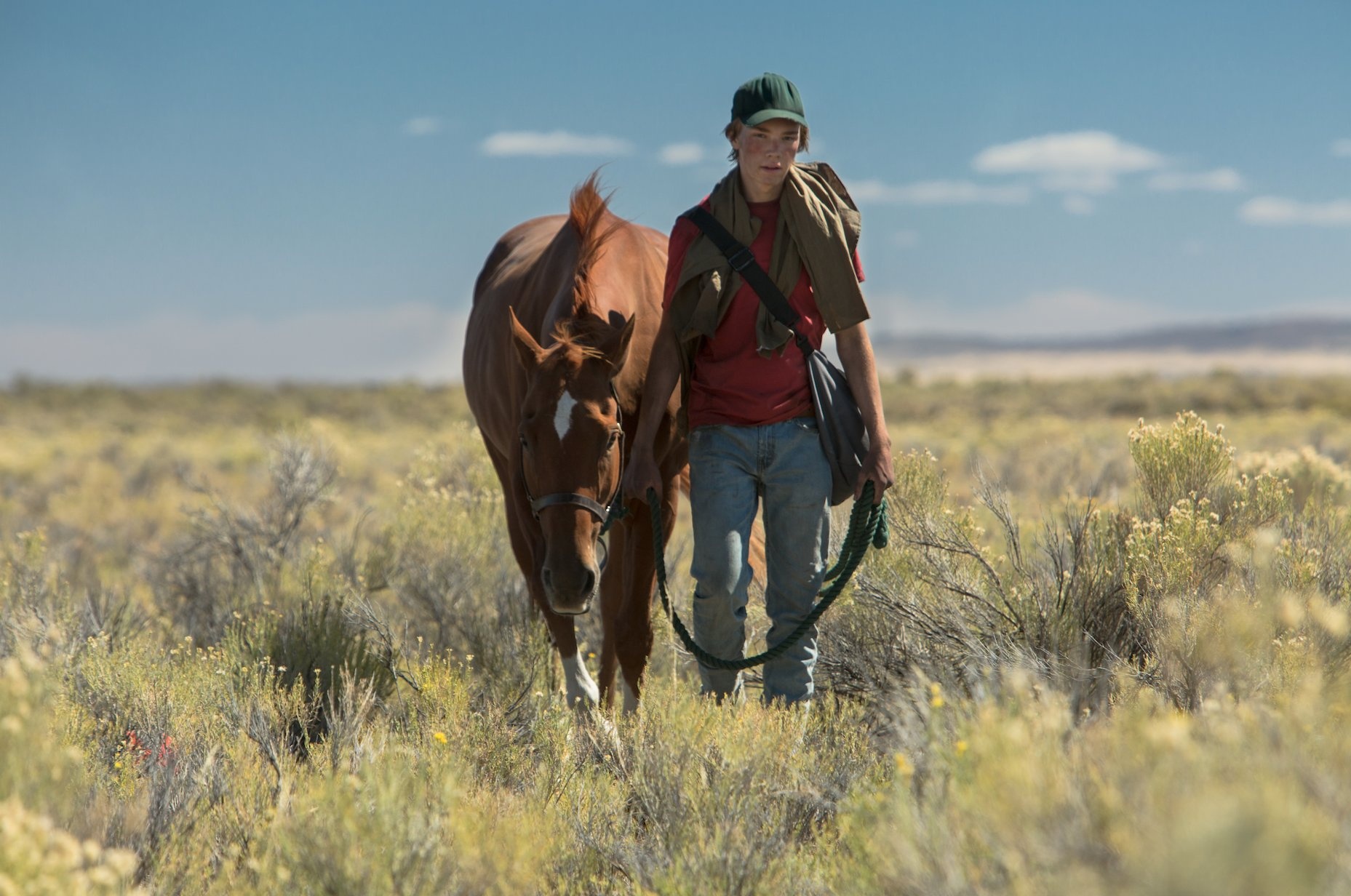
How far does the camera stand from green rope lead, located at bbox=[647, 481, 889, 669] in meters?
4.06

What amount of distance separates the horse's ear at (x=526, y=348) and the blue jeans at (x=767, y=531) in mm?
689

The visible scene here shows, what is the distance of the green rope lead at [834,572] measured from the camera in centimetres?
406

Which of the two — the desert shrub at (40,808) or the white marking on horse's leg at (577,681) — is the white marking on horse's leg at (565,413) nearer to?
the white marking on horse's leg at (577,681)

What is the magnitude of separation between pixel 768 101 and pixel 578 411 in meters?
1.28

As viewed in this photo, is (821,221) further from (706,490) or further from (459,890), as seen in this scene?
(459,890)

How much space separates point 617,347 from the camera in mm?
4012

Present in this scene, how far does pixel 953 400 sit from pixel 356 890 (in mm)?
43291

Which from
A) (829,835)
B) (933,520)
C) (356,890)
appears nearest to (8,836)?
(356,890)

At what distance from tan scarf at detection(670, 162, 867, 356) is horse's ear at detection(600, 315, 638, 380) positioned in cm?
24

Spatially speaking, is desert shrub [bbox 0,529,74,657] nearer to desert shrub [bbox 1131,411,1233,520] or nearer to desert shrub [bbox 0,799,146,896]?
desert shrub [bbox 0,799,146,896]

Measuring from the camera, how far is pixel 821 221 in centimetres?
398

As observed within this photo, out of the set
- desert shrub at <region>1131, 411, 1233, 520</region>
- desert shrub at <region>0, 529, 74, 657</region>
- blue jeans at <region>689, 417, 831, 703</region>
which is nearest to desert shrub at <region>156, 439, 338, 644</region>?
desert shrub at <region>0, 529, 74, 657</region>

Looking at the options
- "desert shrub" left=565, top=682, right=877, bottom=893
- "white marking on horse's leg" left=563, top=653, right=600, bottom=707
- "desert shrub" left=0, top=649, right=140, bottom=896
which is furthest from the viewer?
"white marking on horse's leg" left=563, top=653, right=600, bottom=707

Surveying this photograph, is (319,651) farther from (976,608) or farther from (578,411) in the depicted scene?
(976,608)
